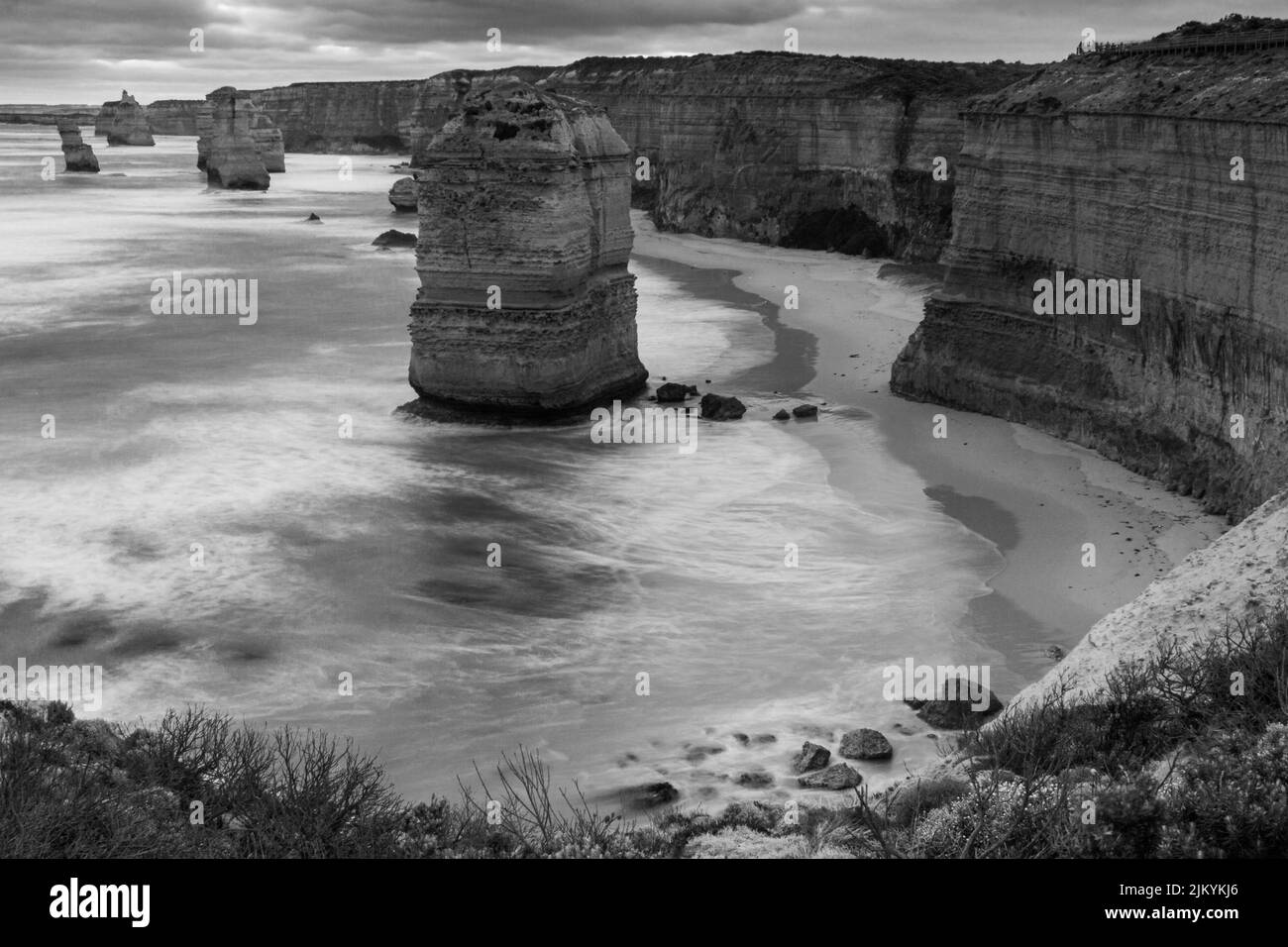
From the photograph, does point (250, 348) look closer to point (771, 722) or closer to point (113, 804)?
point (771, 722)

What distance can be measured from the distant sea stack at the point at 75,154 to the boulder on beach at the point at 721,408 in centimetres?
10259

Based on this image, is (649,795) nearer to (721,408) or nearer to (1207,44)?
(721,408)

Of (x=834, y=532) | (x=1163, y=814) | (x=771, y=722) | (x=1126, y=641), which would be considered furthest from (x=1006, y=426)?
(x=1163, y=814)

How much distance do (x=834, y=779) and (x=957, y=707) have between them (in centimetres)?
196

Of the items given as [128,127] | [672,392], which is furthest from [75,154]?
[672,392]

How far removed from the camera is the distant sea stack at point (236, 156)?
96.2m

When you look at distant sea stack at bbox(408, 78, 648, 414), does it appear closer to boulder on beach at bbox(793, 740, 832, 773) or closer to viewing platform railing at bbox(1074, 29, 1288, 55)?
viewing platform railing at bbox(1074, 29, 1288, 55)

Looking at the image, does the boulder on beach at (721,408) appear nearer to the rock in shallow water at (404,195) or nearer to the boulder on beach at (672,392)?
the boulder on beach at (672,392)

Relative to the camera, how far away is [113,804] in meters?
7.81

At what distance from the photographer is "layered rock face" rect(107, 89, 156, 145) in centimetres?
16650

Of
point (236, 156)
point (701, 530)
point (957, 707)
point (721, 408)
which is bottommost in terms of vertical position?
point (957, 707)

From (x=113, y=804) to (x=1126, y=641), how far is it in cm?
754

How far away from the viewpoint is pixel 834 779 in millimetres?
11328
